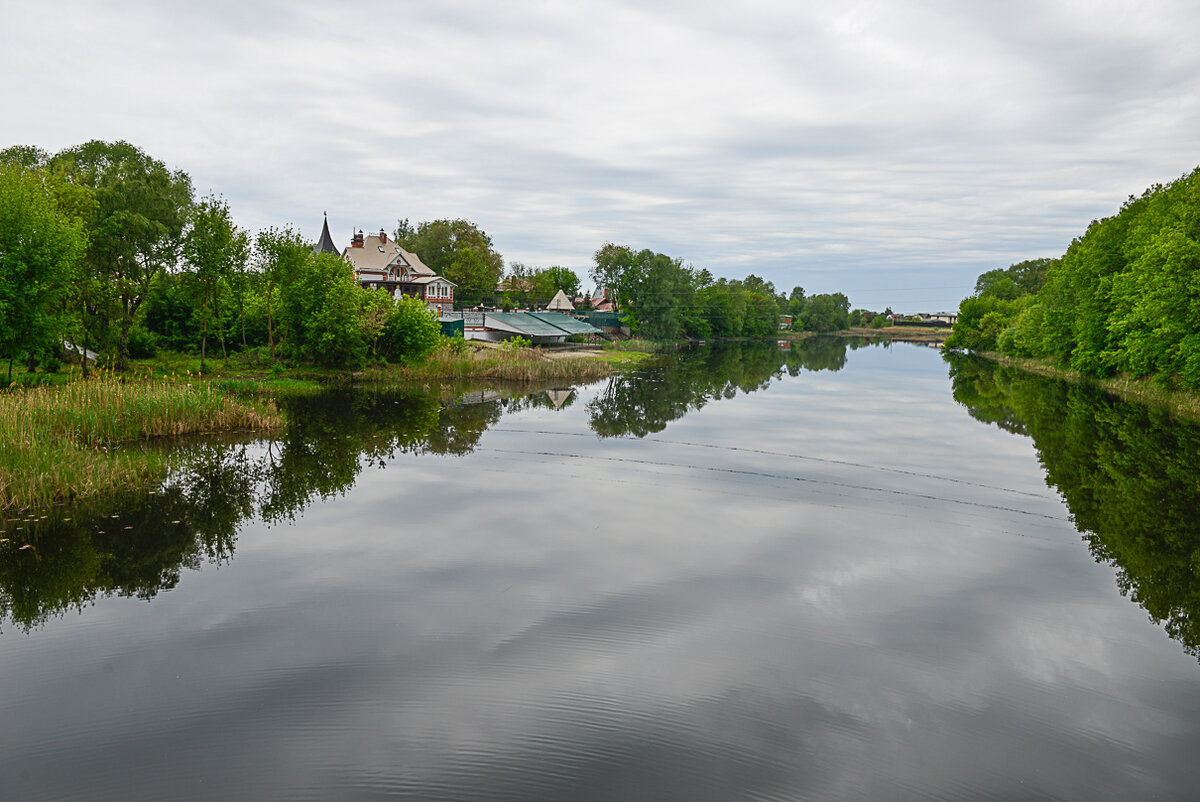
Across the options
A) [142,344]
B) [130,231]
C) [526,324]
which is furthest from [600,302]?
[130,231]

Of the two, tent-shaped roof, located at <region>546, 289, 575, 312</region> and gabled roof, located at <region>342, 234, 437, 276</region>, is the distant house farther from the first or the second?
gabled roof, located at <region>342, 234, 437, 276</region>

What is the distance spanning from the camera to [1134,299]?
3819 cm

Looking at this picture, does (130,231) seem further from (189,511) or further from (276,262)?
(189,511)

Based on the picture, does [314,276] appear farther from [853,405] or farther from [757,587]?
[757,587]

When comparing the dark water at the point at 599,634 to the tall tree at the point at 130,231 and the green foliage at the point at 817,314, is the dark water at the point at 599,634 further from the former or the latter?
the green foliage at the point at 817,314

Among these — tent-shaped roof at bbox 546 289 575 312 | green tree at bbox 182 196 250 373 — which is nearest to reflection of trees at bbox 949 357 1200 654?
green tree at bbox 182 196 250 373

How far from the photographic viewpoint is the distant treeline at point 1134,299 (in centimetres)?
3136

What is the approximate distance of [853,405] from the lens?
1419 inches

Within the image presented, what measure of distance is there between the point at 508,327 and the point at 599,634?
54.1 m

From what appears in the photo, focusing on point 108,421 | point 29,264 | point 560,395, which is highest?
point 29,264

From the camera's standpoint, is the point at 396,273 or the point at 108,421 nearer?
the point at 108,421

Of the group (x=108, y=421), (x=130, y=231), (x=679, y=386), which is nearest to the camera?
Result: (x=108, y=421)

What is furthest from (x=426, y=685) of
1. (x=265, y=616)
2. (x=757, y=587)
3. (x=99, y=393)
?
(x=99, y=393)

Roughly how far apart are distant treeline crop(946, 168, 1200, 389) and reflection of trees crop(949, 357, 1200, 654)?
316 centimetres
